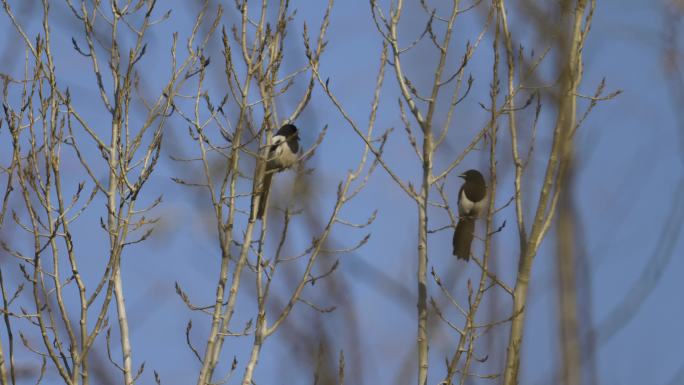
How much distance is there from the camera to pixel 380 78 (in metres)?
5.53

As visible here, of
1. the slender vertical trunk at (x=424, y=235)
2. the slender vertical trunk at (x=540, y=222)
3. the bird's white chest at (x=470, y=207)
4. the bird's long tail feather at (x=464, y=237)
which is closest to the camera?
the slender vertical trunk at (x=540, y=222)

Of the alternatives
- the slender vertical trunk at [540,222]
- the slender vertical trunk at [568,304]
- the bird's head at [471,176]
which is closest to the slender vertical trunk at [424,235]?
the slender vertical trunk at [540,222]

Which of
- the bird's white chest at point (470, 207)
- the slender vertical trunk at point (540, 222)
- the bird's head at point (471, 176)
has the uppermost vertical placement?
the bird's head at point (471, 176)

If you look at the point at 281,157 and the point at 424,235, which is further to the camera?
the point at 281,157

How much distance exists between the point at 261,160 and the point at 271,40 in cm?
70

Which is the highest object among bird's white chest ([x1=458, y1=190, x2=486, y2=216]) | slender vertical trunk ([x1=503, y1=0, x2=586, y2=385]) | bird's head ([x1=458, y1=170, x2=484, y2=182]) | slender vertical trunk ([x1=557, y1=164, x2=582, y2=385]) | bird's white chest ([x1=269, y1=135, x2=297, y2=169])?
bird's head ([x1=458, y1=170, x2=484, y2=182])

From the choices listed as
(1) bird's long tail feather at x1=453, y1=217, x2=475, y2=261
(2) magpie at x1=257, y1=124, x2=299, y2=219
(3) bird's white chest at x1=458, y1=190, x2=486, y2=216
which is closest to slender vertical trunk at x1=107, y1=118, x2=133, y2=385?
(2) magpie at x1=257, y1=124, x2=299, y2=219

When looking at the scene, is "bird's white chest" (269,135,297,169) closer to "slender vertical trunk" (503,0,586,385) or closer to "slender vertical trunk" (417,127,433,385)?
"slender vertical trunk" (417,127,433,385)

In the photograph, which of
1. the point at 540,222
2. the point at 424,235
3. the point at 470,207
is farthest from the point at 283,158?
the point at 540,222

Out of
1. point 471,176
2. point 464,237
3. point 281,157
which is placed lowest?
point 464,237

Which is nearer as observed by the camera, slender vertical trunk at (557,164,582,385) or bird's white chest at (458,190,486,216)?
slender vertical trunk at (557,164,582,385)

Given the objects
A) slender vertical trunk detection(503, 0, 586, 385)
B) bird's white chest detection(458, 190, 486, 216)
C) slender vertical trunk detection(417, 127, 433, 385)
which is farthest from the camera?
bird's white chest detection(458, 190, 486, 216)

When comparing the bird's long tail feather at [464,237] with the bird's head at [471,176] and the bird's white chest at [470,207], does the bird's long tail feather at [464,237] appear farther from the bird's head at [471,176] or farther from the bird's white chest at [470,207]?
the bird's head at [471,176]

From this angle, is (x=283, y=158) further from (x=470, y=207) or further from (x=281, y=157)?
(x=470, y=207)
